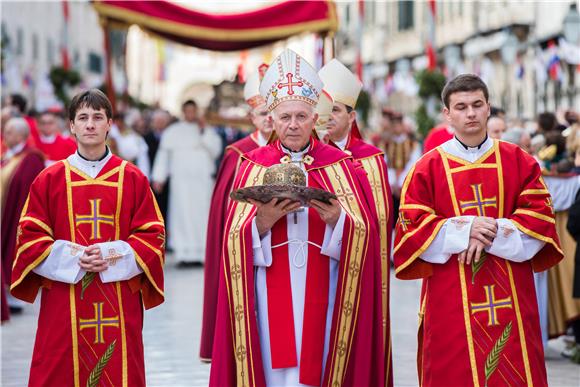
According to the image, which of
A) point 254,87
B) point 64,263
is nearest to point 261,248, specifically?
point 64,263

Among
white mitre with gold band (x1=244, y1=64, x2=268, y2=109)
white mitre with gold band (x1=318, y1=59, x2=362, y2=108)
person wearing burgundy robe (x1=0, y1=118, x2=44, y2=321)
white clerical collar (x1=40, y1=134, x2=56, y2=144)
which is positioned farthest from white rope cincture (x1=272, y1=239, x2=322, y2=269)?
white clerical collar (x1=40, y1=134, x2=56, y2=144)

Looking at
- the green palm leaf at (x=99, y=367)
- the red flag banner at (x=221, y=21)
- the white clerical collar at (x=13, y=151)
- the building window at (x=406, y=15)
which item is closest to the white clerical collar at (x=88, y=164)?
the green palm leaf at (x=99, y=367)

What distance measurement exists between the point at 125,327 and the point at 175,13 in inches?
409

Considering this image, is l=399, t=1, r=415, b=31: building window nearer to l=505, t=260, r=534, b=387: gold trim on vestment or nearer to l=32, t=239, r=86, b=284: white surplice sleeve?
l=505, t=260, r=534, b=387: gold trim on vestment

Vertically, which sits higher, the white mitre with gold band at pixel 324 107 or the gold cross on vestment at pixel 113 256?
the white mitre with gold band at pixel 324 107

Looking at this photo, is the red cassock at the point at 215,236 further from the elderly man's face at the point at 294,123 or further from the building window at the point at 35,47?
the building window at the point at 35,47

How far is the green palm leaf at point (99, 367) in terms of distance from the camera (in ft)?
20.5

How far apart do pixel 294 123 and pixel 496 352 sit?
150 cm

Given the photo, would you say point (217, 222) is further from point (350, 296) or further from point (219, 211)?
point (350, 296)

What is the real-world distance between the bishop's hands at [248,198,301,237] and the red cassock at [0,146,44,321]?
6571 mm

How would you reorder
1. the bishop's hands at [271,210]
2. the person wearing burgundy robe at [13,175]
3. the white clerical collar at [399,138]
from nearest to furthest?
the bishop's hands at [271,210] < the person wearing burgundy robe at [13,175] < the white clerical collar at [399,138]

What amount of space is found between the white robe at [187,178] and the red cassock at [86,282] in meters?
10.4

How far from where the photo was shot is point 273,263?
615 centimetres

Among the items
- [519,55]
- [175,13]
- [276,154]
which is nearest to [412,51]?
[519,55]
